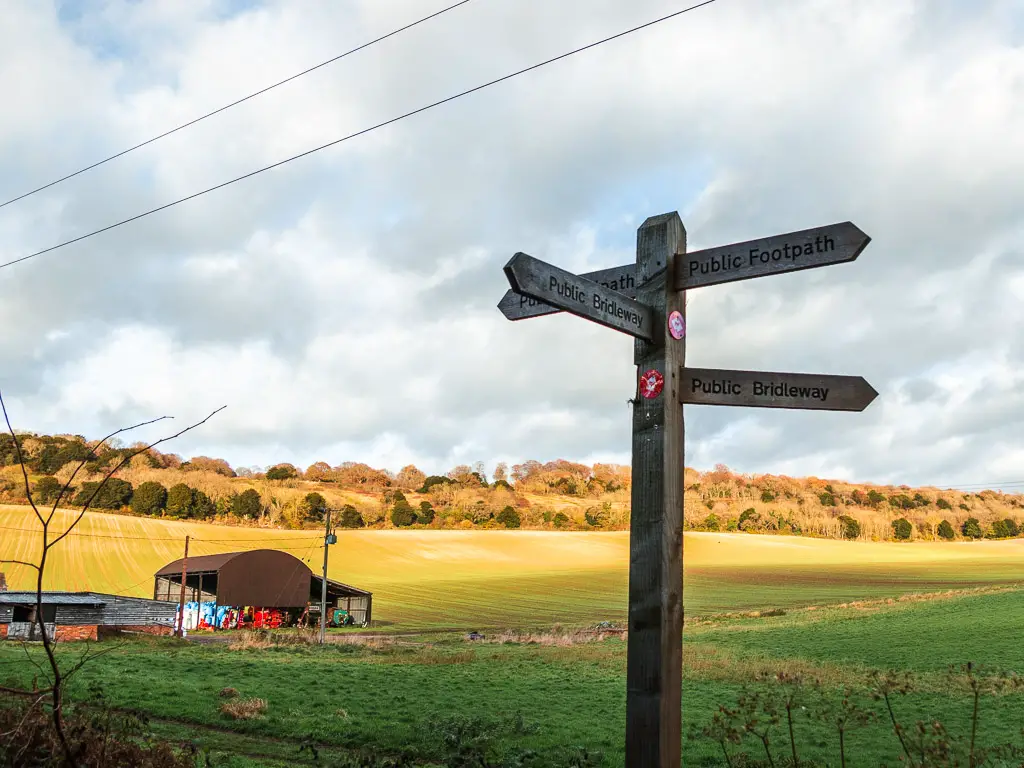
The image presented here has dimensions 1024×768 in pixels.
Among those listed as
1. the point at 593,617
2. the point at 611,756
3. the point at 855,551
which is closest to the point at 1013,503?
the point at 855,551

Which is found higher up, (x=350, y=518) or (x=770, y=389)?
(x=770, y=389)

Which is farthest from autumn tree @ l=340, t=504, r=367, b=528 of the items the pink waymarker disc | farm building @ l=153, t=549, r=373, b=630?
the pink waymarker disc

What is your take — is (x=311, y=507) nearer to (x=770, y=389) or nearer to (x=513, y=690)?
(x=513, y=690)

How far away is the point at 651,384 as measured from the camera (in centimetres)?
595

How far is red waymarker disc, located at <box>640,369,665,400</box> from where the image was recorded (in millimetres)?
5906

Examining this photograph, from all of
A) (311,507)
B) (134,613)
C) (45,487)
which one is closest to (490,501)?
(311,507)

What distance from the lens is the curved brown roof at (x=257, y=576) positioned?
57.3 meters

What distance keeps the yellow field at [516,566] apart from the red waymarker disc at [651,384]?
174 feet

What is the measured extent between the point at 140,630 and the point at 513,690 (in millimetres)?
29326

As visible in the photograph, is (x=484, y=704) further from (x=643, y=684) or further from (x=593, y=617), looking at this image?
(x=593, y=617)

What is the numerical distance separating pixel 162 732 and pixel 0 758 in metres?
6.94

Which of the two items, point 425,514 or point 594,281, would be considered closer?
point 594,281

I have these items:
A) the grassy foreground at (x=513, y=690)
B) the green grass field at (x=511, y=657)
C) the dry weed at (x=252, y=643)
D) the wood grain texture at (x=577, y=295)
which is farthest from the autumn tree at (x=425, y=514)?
the wood grain texture at (x=577, y=295)

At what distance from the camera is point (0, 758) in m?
5.70
